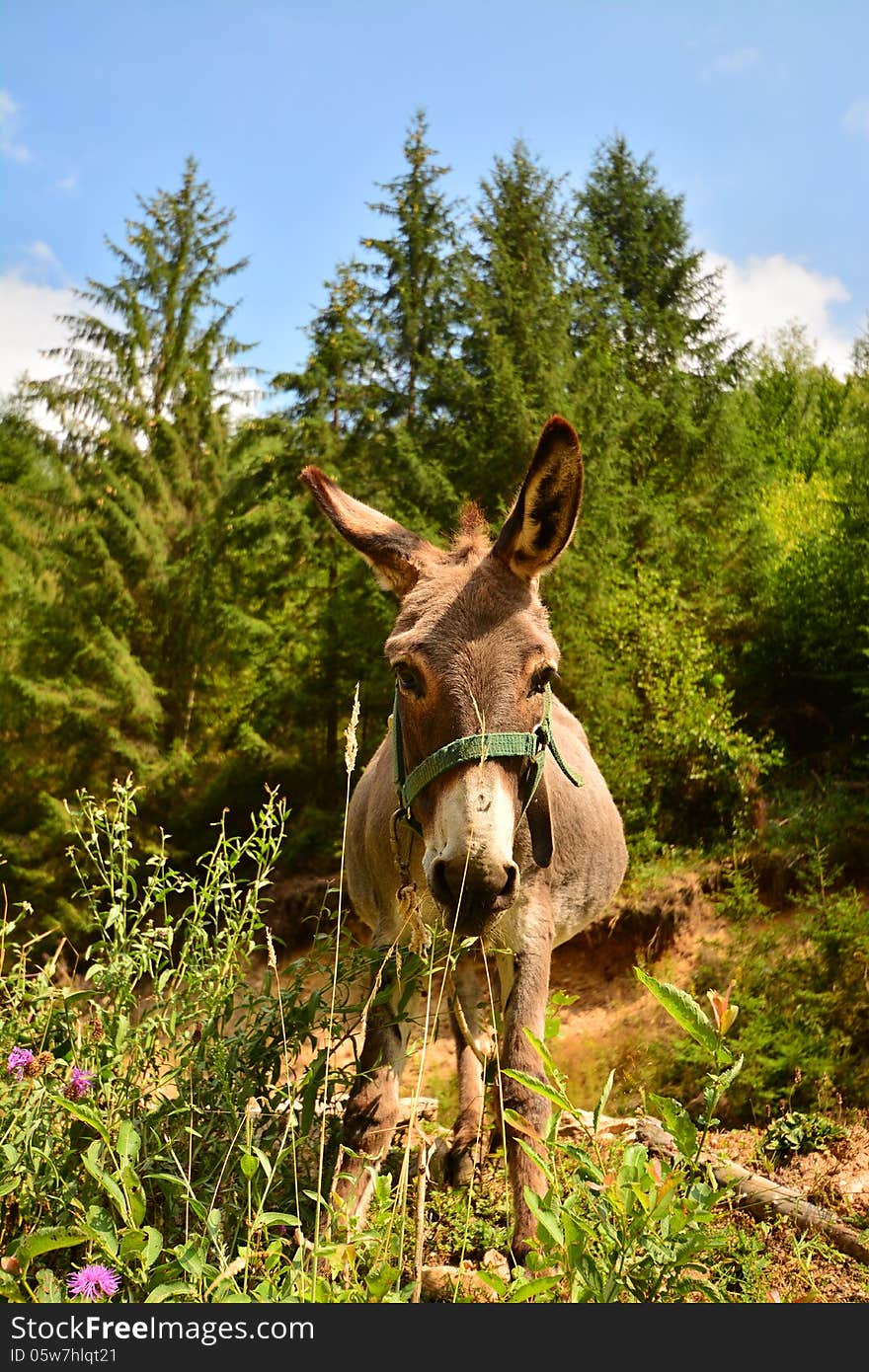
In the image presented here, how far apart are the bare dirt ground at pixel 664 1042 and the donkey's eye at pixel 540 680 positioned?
91cm

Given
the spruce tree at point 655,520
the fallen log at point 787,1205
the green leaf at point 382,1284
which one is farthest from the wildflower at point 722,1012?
the spruce tree at point 655,520

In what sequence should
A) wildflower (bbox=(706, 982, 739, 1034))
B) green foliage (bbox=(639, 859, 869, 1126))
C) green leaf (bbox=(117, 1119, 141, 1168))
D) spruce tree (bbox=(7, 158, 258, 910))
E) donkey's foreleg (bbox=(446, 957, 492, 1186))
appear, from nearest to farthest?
wildflower (bbox=(706, 982, 739, 1034))
green leaf (bbox=(117, 1119, 141, 1168))
donkey's foreleg (bbox=(446, 957, 492, 1186))
green foliage (bbox=(639, 859, 869, 1126))
spruce tree (bbox=(7, 158, 258, 910))

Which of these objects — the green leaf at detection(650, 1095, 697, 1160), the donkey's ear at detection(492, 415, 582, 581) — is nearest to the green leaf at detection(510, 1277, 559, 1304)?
the green leaf at detection(650, 1095, 697, 1160)

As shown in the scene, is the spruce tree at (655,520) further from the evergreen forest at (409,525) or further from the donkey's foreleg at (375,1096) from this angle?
the donkey's foreleg at (375,1096)

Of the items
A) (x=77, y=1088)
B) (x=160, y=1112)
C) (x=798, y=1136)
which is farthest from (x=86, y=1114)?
(x=798, y=1136)

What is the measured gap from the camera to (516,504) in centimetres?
273

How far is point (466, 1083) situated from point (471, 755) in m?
3.10

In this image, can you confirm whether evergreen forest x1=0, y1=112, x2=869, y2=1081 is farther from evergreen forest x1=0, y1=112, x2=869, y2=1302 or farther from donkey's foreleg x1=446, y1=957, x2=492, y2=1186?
donkey's foreleg x1=446, y1=957, x2=492, y2=1186

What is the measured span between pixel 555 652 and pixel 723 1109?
4552mm

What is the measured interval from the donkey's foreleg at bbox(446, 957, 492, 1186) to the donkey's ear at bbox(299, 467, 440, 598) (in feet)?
6.40

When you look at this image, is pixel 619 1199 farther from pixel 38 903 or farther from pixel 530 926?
pixel 38 903

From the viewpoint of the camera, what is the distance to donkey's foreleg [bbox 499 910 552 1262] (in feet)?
7.93

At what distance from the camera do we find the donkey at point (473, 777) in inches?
87.8
